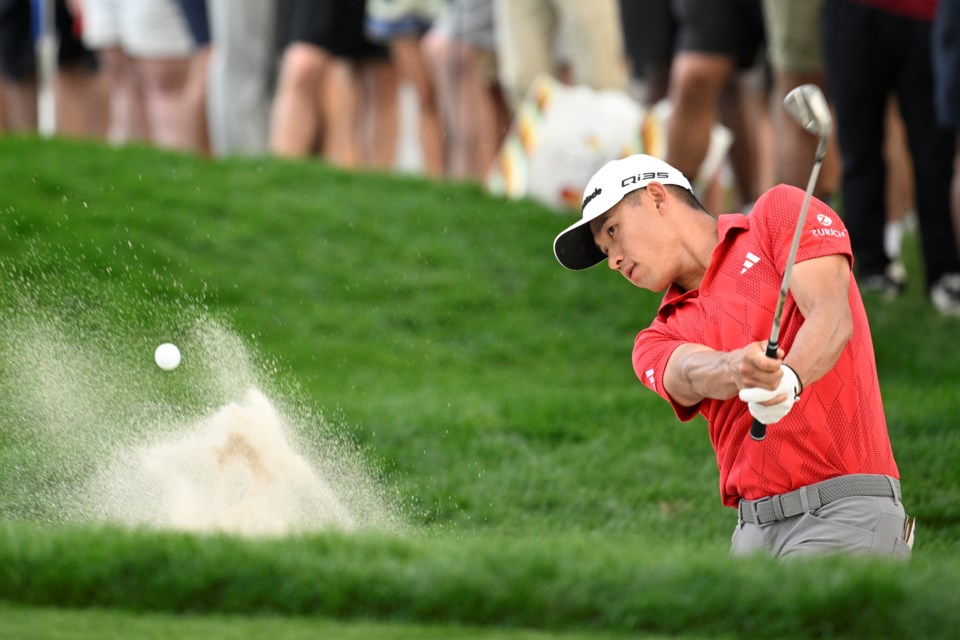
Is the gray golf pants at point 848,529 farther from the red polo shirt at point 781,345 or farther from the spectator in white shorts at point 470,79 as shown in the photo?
the spectator in white shorts at point 470,79

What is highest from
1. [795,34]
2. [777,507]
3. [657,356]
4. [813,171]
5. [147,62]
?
[813,171]

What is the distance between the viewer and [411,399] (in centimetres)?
761

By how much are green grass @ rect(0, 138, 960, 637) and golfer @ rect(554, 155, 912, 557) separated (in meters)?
0.24

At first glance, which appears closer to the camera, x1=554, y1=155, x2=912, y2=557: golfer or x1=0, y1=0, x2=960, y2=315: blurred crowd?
x1=554, y1=155, x2=912, y2=557: golfer

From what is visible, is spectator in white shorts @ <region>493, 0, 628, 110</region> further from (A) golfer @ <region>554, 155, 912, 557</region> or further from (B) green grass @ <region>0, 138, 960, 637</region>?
(A) golfer @ <region>554, 155, 912, 557</region>

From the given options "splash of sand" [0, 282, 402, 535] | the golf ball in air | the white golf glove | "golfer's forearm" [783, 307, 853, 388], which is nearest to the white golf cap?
"golfer's forearm" [783, 307, 853, 388]

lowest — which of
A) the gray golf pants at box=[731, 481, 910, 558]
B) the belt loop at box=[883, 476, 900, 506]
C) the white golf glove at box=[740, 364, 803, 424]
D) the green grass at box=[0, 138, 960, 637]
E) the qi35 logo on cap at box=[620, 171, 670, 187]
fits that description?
the green grass at box=[0, 138, 960, 637]

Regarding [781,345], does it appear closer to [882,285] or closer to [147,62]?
[882,285]

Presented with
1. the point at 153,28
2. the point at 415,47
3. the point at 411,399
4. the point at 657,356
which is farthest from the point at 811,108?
the point at 153,28

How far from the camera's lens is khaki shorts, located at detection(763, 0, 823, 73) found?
28.9 feet

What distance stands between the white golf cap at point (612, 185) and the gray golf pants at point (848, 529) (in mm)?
997

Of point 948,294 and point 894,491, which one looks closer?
point 894,491

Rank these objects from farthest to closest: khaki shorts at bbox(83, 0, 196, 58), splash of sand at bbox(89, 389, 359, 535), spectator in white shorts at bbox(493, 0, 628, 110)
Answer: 1. khaki shorts at bbox(83, 0, 196, 58)
2. spectator in white shorts at bbox(493, 0, 628, 110)
3. splash of sand at bbox(89, 389, 359, 535)

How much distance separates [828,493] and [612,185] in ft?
3.43
